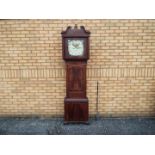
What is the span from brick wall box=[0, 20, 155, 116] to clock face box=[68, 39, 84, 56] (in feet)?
1.82

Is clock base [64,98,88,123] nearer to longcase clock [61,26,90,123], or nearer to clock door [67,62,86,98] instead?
longcase clock [61,26,90,123]

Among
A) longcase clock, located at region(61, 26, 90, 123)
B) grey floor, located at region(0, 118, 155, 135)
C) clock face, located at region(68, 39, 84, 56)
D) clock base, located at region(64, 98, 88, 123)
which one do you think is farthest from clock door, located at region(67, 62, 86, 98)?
grey floor, located at region(0, 118, 155, 135)

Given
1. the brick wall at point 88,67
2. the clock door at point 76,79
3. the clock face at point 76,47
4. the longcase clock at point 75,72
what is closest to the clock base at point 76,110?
the longcase clock at point 75,72

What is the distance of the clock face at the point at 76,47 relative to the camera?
5352 mm

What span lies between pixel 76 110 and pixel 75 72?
2.88ft

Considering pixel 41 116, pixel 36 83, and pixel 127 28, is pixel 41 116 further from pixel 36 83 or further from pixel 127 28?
pixel 127 28

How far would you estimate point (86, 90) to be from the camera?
5.98 m

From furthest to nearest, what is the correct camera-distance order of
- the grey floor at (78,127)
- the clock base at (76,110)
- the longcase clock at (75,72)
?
the clock base at (76,110) < the grey floor at (78,127) < the longcase clock at (75,72)

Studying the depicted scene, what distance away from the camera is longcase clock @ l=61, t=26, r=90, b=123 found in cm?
534

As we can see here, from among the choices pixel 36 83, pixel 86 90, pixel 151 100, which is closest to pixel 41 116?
pixel 36 83

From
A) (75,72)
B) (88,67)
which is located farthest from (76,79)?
(88,67)

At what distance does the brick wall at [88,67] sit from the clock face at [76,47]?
1.82 ft

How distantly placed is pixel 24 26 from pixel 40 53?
27.6 inches

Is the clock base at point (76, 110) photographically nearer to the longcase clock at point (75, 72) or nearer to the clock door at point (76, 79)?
the longcase clock at point (75, 72)
